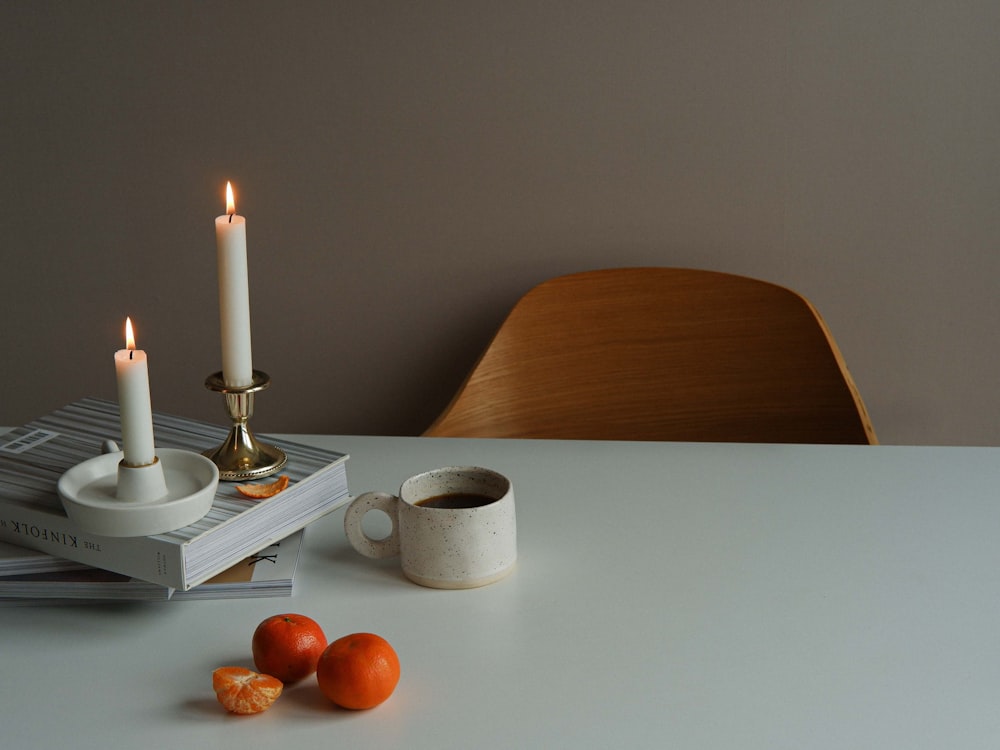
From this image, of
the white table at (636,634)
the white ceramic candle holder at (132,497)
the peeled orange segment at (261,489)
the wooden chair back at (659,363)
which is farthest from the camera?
the wooden chair back at (659,363)

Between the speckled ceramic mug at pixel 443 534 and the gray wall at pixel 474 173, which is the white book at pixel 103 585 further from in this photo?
the gray wall at pixel 474 173

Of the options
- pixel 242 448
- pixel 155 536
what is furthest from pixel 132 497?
pixel 242 448

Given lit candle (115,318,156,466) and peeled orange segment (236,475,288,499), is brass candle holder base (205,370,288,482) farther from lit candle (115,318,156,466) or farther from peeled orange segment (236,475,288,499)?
lit candle (115,318,156,466)

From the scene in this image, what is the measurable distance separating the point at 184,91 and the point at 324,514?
1.02 m

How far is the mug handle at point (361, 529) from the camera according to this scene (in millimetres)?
1034

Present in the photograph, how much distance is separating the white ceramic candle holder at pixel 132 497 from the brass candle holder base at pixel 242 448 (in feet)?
0.21

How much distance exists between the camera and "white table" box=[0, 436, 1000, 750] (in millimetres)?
805

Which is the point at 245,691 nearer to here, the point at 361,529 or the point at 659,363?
the point at 361,529

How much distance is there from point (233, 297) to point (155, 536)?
0.78 feet

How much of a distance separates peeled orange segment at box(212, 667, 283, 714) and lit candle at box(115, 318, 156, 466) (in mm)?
200

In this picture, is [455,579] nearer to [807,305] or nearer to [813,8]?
[807,305]

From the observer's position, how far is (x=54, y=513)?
3.17 feet

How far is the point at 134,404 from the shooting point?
90 centimetres

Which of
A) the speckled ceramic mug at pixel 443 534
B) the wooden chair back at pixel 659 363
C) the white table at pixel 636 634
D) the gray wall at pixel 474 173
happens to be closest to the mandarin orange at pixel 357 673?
the white table at pixel 636 634
